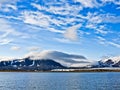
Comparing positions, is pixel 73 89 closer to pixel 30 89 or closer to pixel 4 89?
pixel 30 89

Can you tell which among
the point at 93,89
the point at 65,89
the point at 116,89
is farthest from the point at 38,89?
the point at 116,89

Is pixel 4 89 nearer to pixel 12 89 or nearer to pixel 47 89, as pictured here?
pixel 12 89

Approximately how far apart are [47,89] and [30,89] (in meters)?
5.04

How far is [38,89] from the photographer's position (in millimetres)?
87500

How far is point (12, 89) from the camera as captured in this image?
9006 cm

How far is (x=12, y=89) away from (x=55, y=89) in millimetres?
13370

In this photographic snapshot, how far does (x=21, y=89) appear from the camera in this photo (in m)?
88.7

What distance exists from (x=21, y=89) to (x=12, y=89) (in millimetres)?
3197

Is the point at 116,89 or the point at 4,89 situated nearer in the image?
the point at 116,89

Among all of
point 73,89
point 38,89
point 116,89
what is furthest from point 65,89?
point 116,89

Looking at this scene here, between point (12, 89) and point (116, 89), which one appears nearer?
point (116, 89)

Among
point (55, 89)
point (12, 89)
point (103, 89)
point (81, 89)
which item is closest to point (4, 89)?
point (12, 89)

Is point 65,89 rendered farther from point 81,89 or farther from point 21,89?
point 21,89

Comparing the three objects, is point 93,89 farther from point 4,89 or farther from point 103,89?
point 4,89
